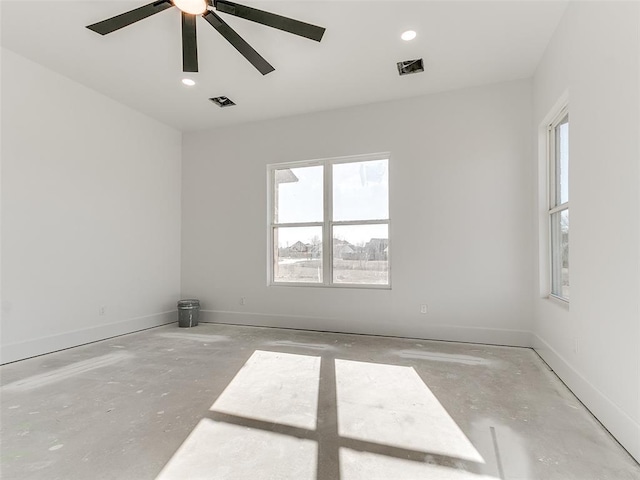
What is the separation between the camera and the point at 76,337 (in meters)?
4.02

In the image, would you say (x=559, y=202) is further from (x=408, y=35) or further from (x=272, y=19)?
(x=272, y=19)

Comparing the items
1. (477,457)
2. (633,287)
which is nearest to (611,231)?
(633,287)

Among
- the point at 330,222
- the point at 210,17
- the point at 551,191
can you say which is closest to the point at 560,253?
the point at 551,191

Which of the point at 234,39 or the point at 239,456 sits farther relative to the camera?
the point at 234,39

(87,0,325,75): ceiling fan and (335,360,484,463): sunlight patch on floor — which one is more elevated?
(87,0,325,75): ceiling fan

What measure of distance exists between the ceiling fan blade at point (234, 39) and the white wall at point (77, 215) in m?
2.65

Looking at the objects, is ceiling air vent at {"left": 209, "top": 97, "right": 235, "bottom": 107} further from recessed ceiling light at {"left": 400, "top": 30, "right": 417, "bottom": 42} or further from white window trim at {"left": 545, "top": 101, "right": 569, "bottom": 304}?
white window trim at {"left": 545, "top": 101, "right": 569, "bottom": 304}

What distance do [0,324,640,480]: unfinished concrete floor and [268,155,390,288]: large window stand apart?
4.48ft

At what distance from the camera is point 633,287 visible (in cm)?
188

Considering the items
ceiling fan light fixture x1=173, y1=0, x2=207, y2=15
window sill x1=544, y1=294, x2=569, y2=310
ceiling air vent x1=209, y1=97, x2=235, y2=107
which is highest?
ceiling air vent x1=209, y1=97, x2=235, y2=107

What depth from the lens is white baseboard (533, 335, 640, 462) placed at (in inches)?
73.2

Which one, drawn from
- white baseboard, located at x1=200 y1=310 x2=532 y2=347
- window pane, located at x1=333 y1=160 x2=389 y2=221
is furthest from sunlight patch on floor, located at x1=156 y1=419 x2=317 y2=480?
window pane, located at x1=333 y1=160 x2=389 y2=221

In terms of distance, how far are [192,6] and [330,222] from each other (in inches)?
122

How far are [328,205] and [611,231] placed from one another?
330 centimetres
